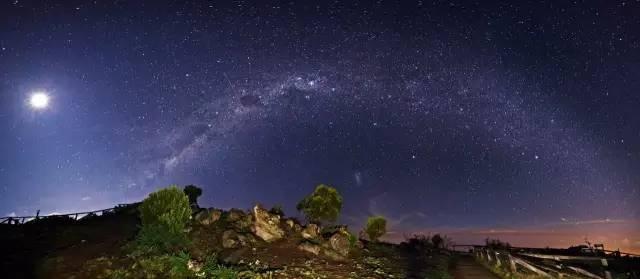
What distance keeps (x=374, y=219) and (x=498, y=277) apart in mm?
21547

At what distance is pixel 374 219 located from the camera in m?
39.9

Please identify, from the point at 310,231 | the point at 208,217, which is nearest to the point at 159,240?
the point at 208,217

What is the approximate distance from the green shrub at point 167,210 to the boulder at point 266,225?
3.53 m

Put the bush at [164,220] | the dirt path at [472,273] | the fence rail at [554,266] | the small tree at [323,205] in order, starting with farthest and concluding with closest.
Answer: the small tree at [323,205] < the dirt path at [472,273] < the fence rail at [554,266] < the bush at [164,220]

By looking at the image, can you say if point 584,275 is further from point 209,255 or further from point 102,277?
point 102,277

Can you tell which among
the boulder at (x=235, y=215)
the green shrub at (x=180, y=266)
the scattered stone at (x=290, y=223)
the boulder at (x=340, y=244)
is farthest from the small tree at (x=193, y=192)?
the green shrub at (x=180, y=266)

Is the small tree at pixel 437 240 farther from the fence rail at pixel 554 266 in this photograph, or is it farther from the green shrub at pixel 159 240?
the green shrub at pixel 159 240

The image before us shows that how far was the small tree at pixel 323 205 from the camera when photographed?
35.7m

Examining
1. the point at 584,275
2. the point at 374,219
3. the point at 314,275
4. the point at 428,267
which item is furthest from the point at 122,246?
the point at 374,219

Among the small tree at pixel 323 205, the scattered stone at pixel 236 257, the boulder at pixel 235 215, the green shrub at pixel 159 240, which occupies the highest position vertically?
the small tree at pixel 323 205

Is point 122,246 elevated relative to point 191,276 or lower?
elevated

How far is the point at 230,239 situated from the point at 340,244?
5.48 metres

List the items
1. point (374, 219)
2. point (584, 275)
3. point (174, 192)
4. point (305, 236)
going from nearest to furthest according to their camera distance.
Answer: point (584, 275), point (174, 192), point (305, 236), point (374, 219)

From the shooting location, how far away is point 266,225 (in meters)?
18.9
